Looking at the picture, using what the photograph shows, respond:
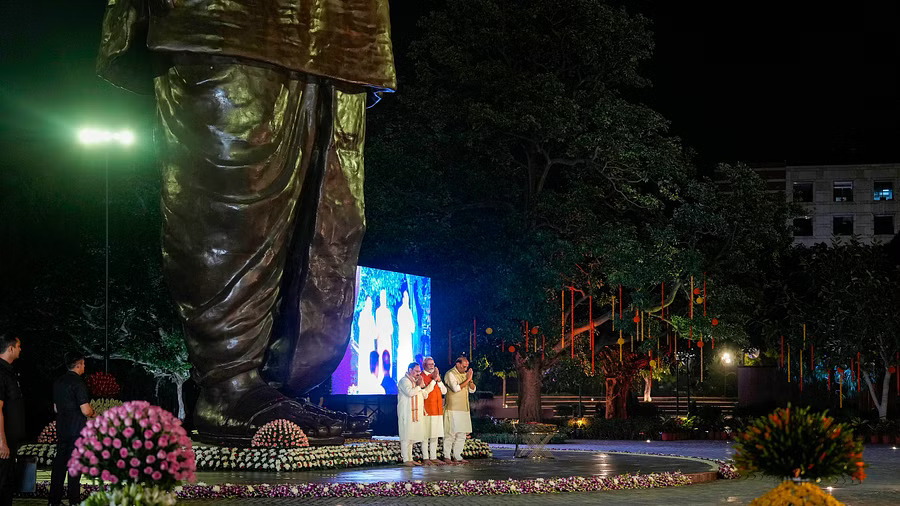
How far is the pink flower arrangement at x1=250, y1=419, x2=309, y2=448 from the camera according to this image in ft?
51.7

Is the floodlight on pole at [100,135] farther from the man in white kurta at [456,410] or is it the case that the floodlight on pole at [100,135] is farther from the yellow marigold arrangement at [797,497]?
the yellow marigold arrangement at [797,497]

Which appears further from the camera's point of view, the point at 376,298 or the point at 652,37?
the point at 652,37

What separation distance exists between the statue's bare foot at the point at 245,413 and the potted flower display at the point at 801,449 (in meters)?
8.74

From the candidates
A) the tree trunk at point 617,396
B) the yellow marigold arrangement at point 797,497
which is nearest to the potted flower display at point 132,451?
the yellow marigold arrangement at point 797,497

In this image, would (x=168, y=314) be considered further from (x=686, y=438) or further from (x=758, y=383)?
(x=758, y=383)

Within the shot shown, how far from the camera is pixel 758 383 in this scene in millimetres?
43969

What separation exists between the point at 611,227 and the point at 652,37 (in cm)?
505

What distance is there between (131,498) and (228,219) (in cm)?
960

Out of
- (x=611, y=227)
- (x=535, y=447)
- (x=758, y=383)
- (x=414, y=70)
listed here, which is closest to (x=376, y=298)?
(x=535, y=447)

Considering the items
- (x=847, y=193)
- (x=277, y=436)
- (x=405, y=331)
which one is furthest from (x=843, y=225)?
(x=277, y=436)

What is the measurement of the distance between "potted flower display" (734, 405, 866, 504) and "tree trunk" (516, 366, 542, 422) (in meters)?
22.6

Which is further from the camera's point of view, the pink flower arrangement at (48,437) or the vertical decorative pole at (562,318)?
the vertical decorative pole at (562,318)

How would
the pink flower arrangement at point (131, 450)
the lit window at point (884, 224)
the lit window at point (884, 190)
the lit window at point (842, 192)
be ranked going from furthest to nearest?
1. the lit window at point (842, 192)
2. the lit window at point (884, 224)
3. the lit window at point (884, 190)
4. the pink flower arrangement at point (131, 450)

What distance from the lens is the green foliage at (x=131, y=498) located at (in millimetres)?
6684
